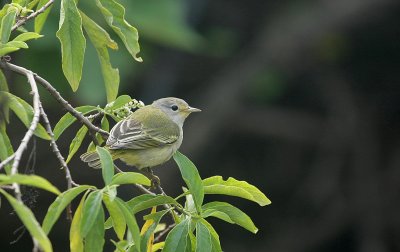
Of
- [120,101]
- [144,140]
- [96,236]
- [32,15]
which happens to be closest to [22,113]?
[96,236]

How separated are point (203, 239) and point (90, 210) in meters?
0.46

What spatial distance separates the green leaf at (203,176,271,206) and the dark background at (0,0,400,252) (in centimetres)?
555

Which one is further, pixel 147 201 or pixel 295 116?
pixel 295 116

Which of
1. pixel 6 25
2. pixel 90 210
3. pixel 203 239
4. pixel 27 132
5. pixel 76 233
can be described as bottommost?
pixel 76 233

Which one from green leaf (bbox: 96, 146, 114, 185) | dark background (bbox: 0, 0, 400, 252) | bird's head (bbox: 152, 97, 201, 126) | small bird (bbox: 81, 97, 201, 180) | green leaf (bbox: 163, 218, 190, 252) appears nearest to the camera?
green leaf (bbox: 96, 146, 114, 185)

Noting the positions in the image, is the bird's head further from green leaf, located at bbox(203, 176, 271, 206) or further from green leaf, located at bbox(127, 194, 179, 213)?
green leaf, located at bbox(127, 194, 179, 213)

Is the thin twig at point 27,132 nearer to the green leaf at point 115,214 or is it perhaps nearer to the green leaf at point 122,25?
the green leaf at point 115,214

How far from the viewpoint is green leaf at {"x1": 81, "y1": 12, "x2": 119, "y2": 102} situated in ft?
10.5

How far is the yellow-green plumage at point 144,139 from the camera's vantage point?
11.5 ft

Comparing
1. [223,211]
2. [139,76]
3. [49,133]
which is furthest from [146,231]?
[139,76]

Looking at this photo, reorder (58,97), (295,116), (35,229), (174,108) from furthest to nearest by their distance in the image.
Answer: (295,116) < (174,108) < (58,97) < (35,229)

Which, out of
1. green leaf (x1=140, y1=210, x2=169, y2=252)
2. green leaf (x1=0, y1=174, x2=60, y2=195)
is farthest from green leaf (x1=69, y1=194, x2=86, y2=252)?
green leaf (x1=0, y1=174, x2=60, y2=195)

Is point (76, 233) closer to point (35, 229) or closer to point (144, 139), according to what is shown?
point (35, 229)

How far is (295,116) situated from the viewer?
9.11m
